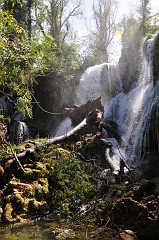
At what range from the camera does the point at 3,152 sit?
9266 mm

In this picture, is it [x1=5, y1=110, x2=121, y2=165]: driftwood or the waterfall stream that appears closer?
[x1=5, y1=110, x2=121, y2=165]: driftwood

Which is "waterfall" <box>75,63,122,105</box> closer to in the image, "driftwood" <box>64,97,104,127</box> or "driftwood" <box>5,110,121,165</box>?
"driftwood" <box>64,97,104,127</box>

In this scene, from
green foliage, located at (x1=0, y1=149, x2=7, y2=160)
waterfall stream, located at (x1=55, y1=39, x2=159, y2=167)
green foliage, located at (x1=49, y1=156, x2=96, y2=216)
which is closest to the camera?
green foliage, located at (x1=49, y1=156, x2=96, y2=216)

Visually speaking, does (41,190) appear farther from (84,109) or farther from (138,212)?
(84,109)

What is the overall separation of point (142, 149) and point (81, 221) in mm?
5911

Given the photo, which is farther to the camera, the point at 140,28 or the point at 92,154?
the point at 140,28

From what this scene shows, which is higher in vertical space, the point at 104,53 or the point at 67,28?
the point at 67,28

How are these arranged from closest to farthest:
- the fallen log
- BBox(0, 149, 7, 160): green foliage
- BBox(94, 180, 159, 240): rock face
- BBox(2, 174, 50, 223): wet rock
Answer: BBox(94, 180, 159, 240): rock face → BBox(2, 174, 50, 223): wet rock → the fallen log → BBox(0, 149, 7, 160): green foliage

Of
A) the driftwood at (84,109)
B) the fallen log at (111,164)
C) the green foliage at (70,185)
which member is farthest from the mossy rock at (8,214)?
the driftwood at (84,109)

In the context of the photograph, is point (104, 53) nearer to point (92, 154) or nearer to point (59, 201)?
point (92, 154)

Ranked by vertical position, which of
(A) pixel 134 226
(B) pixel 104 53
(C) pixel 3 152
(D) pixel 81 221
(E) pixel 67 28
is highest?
(E) pixel 67 28

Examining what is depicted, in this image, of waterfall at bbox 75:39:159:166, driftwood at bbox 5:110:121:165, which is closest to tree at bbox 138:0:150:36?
waterfall at bbox 75:39:159:166

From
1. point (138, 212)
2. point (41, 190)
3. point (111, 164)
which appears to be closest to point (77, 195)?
point (41, 190)

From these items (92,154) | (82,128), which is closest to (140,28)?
(82,128)
